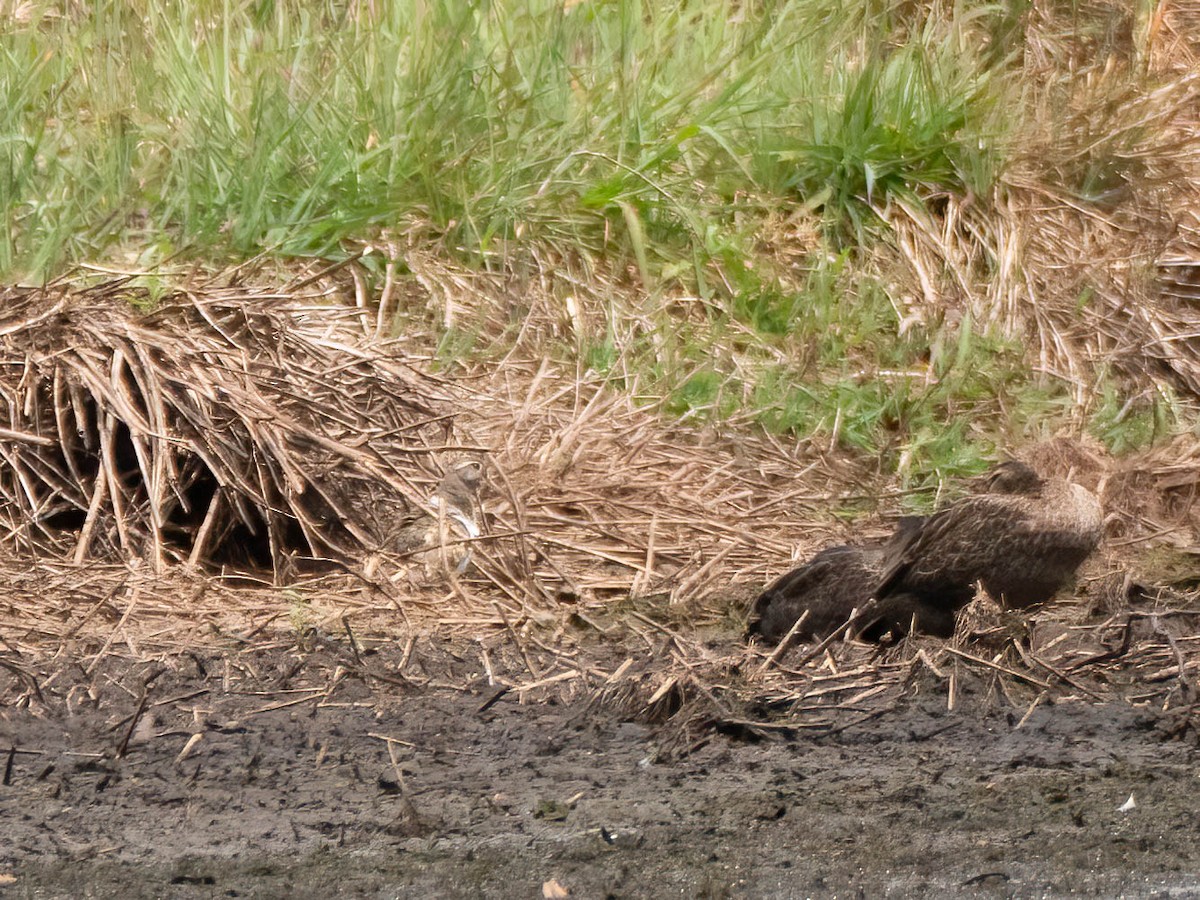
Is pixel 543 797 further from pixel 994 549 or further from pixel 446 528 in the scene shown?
pixel 446 528

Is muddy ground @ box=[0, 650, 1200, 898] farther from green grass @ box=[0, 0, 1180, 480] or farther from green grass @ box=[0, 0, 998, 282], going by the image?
green grass @ box=[0, 0, 998, 282]

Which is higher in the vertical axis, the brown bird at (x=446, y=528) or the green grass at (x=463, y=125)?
the green grass at (x=463, y=125)

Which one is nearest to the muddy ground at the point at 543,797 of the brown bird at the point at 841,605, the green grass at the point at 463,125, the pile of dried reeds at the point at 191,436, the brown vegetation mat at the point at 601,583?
the brown vegetation mat at the point at 601,583

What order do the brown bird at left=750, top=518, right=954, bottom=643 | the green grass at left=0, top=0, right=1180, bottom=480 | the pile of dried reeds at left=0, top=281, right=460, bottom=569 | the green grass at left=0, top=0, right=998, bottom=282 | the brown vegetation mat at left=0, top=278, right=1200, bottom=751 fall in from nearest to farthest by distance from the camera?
the brown vegetation mat at left=0, top=278, right=1200, bottom=751, the brown bird at left=750, top=518, right=954, bottom=643, the pile of dried reeds at left=0, top=281, right=460, bottom=569, the green grass at left=0, top=0, right=1180, bottom=480, the green grass at left=0, top=0, right=998, bottom=282

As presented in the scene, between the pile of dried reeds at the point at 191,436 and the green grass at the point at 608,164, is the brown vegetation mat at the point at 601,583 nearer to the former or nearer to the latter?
the pile of dried reeds at the point at 191,436

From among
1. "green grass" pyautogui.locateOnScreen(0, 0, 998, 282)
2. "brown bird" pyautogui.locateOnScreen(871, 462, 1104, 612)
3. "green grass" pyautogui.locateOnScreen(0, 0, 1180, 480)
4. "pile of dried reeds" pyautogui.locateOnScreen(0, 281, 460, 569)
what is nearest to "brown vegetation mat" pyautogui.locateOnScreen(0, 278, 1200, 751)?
"pile of dried reeds" pyautogui.locateOnScreen(0, 281, 460, 569)

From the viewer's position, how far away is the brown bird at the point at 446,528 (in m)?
3.75

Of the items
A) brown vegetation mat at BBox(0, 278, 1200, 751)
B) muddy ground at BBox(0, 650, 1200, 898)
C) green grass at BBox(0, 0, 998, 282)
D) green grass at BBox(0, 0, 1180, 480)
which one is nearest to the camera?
muddy ground at BBox(0, 650, 1200, 898)

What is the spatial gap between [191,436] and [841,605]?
1629 millimetres

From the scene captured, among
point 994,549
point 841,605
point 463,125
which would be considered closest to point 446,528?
point 841,605

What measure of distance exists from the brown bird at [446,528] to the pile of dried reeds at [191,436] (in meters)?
0.06

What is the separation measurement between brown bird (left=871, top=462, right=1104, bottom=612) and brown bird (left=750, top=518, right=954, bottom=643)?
0.03m

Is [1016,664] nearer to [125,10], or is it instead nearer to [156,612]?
[156,612]

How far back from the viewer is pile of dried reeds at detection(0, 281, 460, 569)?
144 inches
